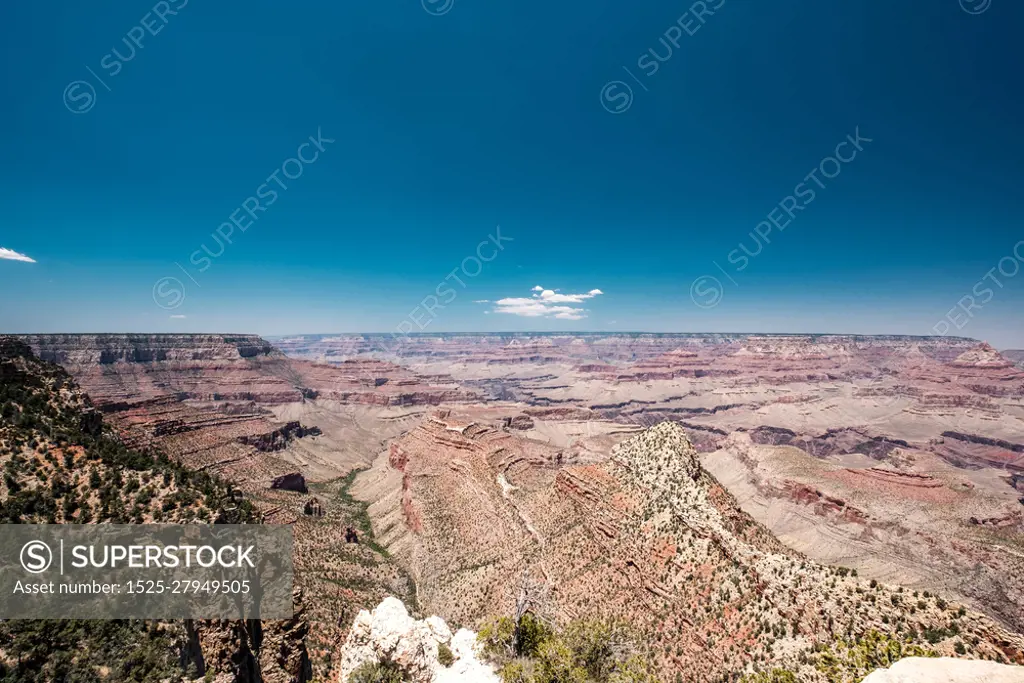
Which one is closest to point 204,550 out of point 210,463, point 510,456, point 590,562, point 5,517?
point 5,517

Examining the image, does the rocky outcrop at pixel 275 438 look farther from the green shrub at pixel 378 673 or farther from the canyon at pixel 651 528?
the green shrub at pixel 378 673

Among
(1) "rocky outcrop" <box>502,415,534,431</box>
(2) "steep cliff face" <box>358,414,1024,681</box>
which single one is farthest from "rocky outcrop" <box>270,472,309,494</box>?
(1) "rocky outcrop" <box>502,415,534,431</box>

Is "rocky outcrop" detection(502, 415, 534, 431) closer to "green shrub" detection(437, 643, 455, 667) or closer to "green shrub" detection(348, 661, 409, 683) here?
"green shrub" detection(437, 643, 455, 667)

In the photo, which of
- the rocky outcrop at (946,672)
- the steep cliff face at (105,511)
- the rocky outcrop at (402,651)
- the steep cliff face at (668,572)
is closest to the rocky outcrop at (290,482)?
the steep cliff face at (668,572)

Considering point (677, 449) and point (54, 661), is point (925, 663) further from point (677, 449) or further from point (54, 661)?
point (677, 449)

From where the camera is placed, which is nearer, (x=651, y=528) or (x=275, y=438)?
(x=651, y=528)

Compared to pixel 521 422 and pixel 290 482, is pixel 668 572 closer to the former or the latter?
pixel 290 482

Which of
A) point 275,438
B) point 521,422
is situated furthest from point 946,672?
point 521,422
